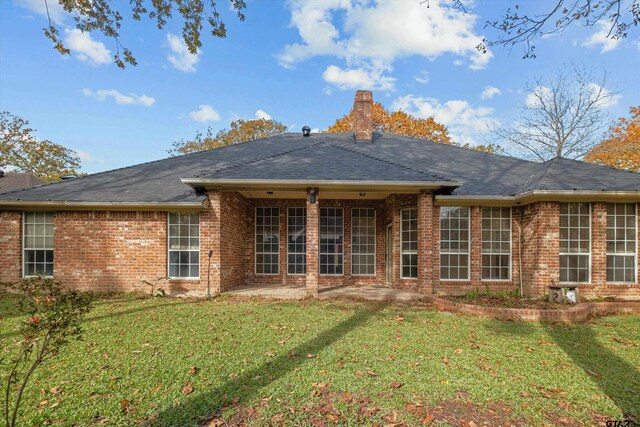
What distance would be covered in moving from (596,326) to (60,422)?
29.2 ft

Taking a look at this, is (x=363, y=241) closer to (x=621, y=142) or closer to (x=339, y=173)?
(x=339, y=173)

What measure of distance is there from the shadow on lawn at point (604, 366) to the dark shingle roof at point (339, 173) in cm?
420

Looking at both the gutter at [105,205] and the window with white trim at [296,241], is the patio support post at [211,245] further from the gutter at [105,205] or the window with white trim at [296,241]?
the window with white trim at [296,241]

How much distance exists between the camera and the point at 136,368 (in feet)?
14.9

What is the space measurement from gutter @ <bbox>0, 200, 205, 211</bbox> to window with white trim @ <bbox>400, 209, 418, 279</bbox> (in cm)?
605

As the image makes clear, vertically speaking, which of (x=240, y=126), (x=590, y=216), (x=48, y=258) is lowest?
(x=48, y=258)

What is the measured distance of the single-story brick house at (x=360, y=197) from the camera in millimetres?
9625

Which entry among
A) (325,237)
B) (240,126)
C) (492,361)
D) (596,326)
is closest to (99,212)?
(325,237)

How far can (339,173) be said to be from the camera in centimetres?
955

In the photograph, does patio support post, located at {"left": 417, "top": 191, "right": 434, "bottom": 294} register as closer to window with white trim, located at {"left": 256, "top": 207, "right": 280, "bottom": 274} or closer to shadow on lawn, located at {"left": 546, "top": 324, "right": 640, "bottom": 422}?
shadow on lawn, located at {"left": 546, "top": 324, "right": 640, "bottom": 422}

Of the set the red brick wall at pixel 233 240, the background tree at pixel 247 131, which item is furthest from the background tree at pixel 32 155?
the red brick wall at pixel 233 240

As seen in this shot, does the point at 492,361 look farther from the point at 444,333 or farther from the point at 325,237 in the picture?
the point at 325,237

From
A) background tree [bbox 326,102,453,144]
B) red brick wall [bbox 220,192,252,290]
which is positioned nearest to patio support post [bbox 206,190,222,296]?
red brick wall [bbox 220,192,252,290]

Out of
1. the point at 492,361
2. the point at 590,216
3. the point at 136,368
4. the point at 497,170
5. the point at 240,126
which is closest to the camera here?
the point at 136,368
